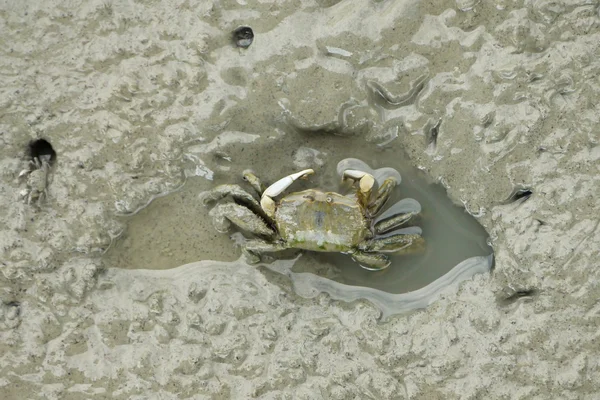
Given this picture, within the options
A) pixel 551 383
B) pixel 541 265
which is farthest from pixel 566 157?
pixel 551 383

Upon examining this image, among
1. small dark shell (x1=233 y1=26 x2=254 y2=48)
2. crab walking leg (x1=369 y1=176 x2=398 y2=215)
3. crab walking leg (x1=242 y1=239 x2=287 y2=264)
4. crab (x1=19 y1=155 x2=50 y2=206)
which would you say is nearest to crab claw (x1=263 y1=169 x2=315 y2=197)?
crab walking leg (x1=242 y1=239 x2=287 y2=264)

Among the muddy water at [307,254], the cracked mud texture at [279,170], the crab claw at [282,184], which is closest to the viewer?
the cracked mud texture at [279,170]

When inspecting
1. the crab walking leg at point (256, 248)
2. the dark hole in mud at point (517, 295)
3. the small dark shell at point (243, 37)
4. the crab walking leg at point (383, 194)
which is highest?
the small dark shell at point (243, 37)

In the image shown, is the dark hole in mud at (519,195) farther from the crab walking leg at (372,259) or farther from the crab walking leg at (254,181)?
the crab walking leg at (254,181)

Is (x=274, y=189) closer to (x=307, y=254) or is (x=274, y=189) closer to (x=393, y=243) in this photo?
(x=307, y=254)

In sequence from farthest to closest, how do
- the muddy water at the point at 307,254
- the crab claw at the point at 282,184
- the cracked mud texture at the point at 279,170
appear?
the muddy water at the point at 307,254, the crab claw at the point at 282,184, the cracked mud texture at the point at 279,170

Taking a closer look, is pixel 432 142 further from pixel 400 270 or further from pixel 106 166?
pixel 106 166

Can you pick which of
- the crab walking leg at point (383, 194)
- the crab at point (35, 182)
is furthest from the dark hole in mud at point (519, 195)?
the crab at point (35, 182)

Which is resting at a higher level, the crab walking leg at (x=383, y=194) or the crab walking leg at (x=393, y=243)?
the crab walking leg at (x=383, y=194)
